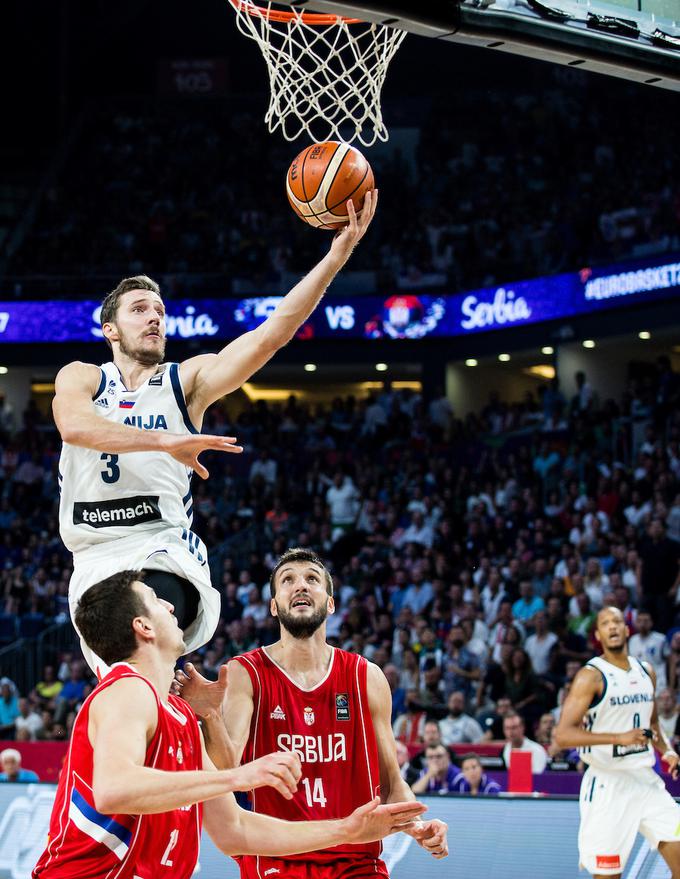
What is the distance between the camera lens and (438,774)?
10805 millimetres

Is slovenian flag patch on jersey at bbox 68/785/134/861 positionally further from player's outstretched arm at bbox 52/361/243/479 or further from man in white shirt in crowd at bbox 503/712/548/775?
man in white shirt in crowd at bbox 503/712/548/775

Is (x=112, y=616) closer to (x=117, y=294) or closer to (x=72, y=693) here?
(x=117, y=294)

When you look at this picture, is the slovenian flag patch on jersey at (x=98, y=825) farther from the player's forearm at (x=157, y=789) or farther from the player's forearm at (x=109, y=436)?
the player's forearm at (x=109, y=436)

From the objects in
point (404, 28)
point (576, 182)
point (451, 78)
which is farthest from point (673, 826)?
point (451, 78)

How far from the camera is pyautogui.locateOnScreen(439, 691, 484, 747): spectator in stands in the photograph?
1305 cm

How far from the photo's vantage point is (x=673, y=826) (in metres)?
8.66

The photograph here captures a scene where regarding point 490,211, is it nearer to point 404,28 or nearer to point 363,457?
point 363,457

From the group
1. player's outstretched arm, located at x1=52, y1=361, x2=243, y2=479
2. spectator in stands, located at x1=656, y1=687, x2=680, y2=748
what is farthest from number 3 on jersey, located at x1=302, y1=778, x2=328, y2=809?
spectator in stands, located at x1=656, y1=687, x2=680, y2=748

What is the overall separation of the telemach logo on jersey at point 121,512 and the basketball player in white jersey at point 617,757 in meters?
4.67

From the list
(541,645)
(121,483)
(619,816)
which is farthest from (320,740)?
(541,645)

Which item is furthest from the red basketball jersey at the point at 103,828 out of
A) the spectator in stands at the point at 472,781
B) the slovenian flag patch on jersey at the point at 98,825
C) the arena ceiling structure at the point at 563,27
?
the spectator in stands at the point at 472,781

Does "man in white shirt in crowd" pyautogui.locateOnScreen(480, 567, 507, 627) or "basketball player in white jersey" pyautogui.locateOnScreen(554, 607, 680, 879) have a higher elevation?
"man in white shirt in crowd" pyautogui.locateOnScreen(480, 567, 507, 627)

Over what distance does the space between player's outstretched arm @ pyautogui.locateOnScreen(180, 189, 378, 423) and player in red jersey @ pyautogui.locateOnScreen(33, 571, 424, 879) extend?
3.56 ft

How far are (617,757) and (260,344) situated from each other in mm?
5166
